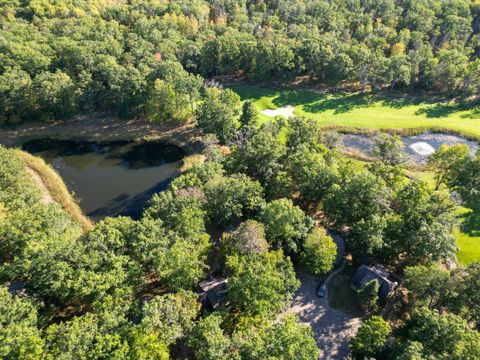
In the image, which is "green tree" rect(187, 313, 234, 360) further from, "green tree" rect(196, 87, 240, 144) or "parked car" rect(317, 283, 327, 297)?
"green tree" rect(196, 87, 240, 144)

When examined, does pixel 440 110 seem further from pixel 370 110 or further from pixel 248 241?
pixel 248 241

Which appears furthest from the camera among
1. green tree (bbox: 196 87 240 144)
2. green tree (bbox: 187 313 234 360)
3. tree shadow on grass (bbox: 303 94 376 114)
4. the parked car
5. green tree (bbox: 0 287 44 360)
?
tree shadow on grass (bbox: 303 94 376 114)

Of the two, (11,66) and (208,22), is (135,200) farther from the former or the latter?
(208,22)

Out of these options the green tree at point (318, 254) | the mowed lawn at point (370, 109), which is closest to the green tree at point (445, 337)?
the green tree at point (318, 254)

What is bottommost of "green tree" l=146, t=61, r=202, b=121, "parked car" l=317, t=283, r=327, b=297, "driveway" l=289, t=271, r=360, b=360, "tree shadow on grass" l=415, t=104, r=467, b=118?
"driveway" l=289, t=271, r=360, b=360

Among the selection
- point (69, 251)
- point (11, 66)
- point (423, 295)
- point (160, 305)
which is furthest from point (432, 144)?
point (11, 66)

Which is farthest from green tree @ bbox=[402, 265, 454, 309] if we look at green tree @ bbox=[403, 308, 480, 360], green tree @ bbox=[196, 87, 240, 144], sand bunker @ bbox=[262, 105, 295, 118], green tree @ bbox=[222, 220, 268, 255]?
sand bunker @ bbox=[262, 105, 295, 118]

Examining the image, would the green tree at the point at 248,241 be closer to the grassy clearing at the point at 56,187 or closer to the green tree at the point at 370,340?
the green tree at the point at 370,340

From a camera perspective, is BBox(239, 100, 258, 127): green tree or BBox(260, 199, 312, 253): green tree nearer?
BBox(260, 199, 312, 253): green tree
